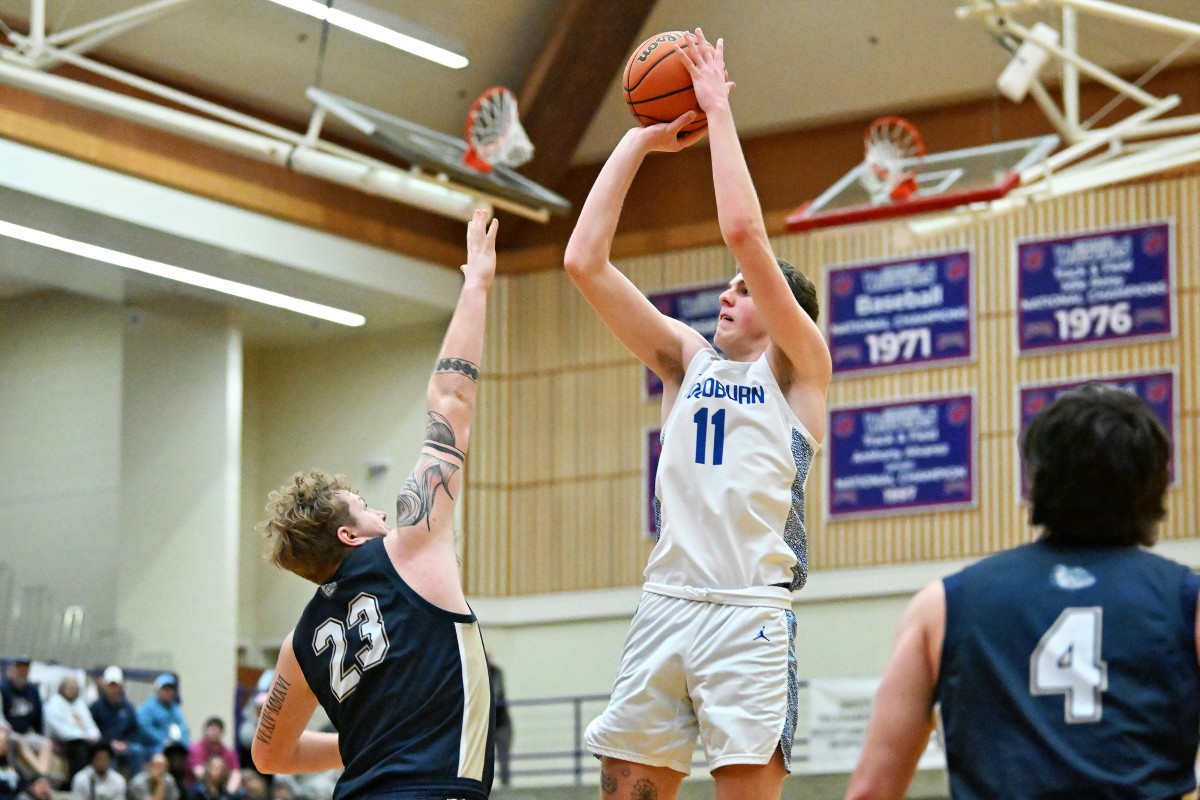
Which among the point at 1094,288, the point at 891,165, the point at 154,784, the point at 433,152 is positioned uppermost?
the point at 433,152

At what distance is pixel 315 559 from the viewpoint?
496cm

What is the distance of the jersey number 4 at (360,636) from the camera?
4797 mm

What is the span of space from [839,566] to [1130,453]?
671 inches

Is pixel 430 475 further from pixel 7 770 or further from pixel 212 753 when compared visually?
pixel 212 753

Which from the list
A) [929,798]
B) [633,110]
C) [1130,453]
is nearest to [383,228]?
[929,798]

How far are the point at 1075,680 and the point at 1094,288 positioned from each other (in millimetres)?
16580

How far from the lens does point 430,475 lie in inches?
196

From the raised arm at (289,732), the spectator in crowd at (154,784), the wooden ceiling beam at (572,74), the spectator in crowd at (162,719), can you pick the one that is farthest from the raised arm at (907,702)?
the wooden ceiling beam at (572,74)

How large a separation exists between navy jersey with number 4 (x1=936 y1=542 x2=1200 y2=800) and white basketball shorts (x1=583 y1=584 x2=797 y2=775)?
1766 mm

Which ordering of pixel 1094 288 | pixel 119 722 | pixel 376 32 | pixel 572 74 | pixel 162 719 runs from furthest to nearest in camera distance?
pixel 572 74 → pixel 1094 288 → pixel 376 32 → pixel 162 719 → pixel 119 722

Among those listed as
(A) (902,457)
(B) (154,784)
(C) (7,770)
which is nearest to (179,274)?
(B) (154,784)

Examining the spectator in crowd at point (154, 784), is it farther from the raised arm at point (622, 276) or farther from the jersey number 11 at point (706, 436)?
the jersey number 11 at point (706, 436)

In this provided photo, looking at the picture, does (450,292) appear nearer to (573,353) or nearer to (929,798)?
(573,353)

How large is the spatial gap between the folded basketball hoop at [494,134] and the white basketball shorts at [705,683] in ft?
40.3
